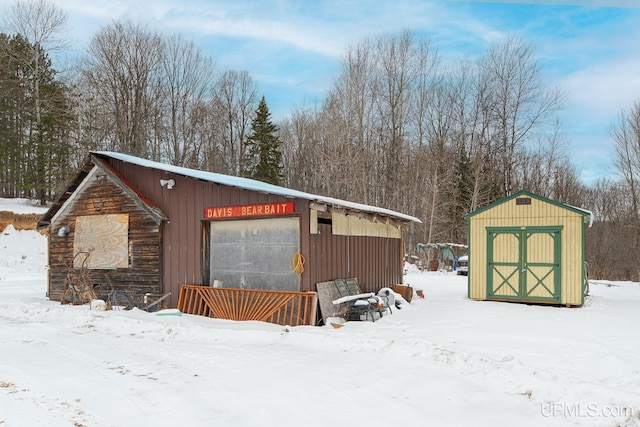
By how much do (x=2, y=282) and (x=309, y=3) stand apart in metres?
14.9

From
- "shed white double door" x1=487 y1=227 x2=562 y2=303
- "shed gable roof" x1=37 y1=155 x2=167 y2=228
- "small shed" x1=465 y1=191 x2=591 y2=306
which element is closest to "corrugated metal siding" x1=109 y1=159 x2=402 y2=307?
"shed gable roof" x1=37 y1=155 x2=167 y2=228

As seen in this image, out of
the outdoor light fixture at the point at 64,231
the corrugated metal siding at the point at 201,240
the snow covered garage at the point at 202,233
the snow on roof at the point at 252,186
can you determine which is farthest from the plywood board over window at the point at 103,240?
the snow on roof at the point at 252,186

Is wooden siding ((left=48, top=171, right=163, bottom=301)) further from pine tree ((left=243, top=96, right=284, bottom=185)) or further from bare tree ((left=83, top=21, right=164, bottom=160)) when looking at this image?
pine tree ((left=243, top=96, right=284, bottom=185))

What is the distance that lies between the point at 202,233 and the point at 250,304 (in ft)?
7.29

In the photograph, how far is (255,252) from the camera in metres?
10.1

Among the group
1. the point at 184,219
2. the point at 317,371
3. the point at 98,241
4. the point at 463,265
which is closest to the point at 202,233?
the point at 184,219

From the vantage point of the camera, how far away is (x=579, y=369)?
19.1 feet

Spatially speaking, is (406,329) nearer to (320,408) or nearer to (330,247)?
(330,247)

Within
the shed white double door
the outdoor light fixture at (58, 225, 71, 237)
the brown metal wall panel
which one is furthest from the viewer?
the outdoor light fixture at (58, 225, 71, 237)

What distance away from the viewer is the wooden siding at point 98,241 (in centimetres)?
1137

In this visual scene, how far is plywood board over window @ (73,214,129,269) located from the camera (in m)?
11.7

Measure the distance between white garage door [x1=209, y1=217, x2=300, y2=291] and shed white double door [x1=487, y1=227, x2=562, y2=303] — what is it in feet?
19.4

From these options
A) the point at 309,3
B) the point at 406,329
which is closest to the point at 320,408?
the point at 406,329

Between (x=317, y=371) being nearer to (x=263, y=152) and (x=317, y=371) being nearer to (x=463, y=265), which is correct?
(x=463, y=265)
